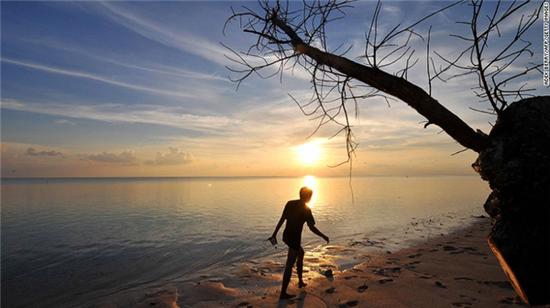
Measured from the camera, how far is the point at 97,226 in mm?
22094

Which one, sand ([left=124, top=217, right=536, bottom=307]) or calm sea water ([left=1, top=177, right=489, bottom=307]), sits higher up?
sand ([left=124, top=217, right=536, bottom=307])

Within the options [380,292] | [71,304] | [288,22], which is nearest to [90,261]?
[71,304]

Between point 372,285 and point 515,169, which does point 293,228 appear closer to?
point 372,285

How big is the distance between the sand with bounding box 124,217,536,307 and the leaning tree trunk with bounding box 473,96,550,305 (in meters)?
4.99

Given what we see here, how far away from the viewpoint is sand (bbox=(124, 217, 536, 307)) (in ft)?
22.3

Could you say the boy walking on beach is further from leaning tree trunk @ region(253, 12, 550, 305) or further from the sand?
leaning tree trunk @ region(253, 12, 550, 305)

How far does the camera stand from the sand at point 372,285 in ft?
22.3

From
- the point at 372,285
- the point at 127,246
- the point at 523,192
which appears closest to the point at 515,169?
the point at 523,192

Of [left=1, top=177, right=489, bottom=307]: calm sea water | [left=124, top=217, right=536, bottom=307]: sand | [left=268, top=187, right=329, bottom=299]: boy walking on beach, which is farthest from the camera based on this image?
[left=1, top=177, right=489, bottom=307]: calm sea water

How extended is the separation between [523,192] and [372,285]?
6.69 meters

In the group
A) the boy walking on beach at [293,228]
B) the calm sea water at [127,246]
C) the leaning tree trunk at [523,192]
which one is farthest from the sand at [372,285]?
the leaning tree trunk at [523,192]

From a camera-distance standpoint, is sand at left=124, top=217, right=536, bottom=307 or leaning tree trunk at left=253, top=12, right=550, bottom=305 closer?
leaning tree trunk at left=253, top=12, right=550, bottom=305

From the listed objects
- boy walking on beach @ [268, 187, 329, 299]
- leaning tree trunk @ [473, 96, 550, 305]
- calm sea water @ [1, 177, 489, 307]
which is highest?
leaning tree trunk @ [473, 96, 550, 305]

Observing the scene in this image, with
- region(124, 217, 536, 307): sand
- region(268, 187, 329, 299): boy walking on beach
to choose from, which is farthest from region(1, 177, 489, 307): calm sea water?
region(268, 187, 329, 299): boy walking on beach
